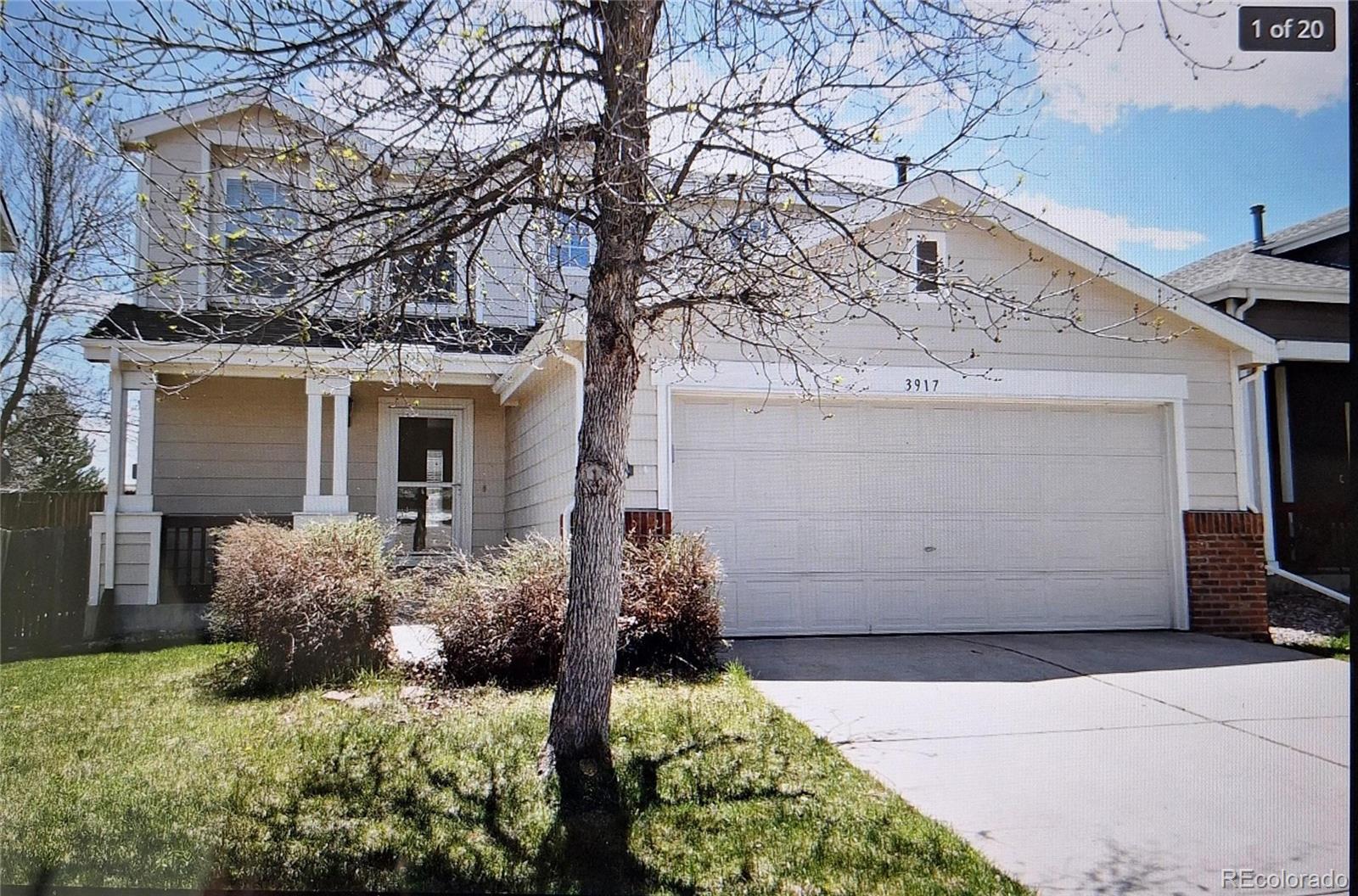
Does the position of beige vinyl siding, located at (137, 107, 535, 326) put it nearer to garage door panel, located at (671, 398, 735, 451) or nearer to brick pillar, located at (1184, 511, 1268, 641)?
garage door panel, located at (671, 398, 735, 451)

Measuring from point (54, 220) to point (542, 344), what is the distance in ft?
11.5

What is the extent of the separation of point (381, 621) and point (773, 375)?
3.68m

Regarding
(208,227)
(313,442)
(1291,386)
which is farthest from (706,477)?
(1291,386)

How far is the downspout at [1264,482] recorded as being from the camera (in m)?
8.92

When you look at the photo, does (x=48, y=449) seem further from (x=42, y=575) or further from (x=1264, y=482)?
(x=1264, y=482)

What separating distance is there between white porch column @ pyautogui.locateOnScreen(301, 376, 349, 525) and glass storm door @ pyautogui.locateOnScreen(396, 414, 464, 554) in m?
1.30

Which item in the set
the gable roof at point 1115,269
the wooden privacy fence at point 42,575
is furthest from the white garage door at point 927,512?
the wooden privacy fence at point 42,575

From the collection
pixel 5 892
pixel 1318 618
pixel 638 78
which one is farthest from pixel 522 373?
pixel 1318 618

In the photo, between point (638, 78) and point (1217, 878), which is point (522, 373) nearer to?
point (638, 78)

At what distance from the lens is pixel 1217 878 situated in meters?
3.26

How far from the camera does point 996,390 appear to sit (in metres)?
8.36

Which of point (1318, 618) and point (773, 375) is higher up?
point (773, 375)

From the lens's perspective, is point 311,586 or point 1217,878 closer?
point 1217,878

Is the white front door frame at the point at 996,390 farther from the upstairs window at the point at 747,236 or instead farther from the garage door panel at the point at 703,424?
the upstairs window at the point at 747,236
